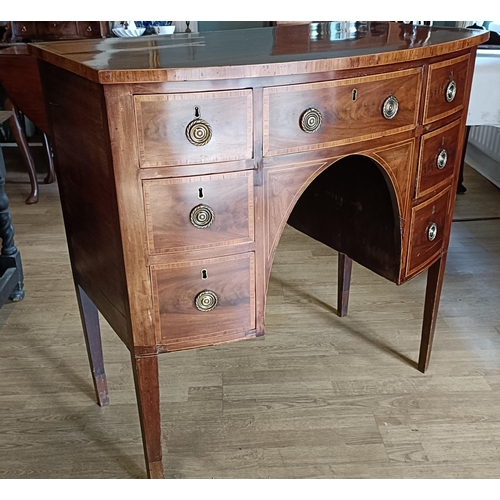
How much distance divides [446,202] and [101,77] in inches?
36.1

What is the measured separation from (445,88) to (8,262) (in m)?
1.56

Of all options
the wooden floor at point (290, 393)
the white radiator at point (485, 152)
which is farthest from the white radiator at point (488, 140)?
the wooden floor at point (290, 393)

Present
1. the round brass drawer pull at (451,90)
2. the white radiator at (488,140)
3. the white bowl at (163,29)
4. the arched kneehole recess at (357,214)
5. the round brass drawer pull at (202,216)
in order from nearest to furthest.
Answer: the round brass drawer pull at (202,216) < the round brass drawer pull at (451,90) < the arched kneehole recess at (357,214) < the white radiator at (488,140) < the white bowl at (163,29)

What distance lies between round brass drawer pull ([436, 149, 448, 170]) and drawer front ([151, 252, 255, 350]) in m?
0.53

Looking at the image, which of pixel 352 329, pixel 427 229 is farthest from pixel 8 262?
pixel 427 229

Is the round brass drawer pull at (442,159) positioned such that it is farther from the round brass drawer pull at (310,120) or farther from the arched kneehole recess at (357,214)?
the round brass drawer pull at (310,120)

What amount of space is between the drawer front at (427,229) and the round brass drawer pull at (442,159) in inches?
3.1

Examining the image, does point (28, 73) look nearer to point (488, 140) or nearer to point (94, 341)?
point (94, 341)

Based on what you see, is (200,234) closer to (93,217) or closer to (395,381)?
(93,217)

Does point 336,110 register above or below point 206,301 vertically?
above

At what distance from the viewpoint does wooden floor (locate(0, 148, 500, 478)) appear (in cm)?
136

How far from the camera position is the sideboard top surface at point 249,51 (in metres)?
0.88

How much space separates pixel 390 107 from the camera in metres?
1.10

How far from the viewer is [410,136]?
118 cm
